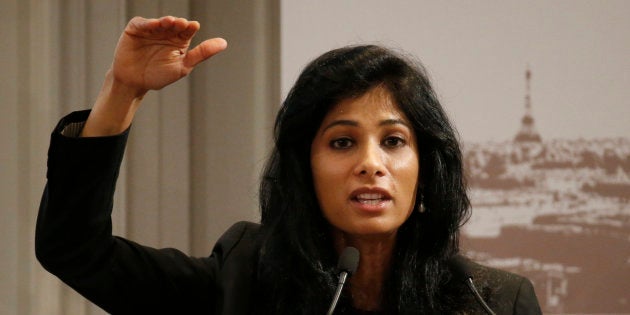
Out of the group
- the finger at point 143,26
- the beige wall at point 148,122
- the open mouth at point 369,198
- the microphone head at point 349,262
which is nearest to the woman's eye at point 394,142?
the open mouth at point 369,198

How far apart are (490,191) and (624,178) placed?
347mm

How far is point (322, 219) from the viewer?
1.69m

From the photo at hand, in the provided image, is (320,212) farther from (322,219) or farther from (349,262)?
(349,262)

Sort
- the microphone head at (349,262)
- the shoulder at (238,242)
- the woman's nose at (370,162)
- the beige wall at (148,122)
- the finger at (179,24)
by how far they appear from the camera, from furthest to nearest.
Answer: the beige wall at (148,122), the shoulder at (238,242), the woman's nose at (370,162), the microphone head at (349,262), the finger at (179,24)

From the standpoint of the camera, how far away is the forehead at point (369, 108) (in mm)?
1607

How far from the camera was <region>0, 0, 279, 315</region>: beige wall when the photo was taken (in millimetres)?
2258

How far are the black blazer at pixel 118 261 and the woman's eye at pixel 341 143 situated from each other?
0.24 metres

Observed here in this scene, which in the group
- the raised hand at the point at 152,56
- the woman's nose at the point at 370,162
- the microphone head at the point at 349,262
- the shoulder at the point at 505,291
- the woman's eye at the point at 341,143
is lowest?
the shoulder at the point at 505,291

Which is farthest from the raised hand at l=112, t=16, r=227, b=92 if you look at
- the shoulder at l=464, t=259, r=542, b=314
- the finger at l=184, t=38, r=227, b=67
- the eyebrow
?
the shoulder at l=464, t=259, r=542, b=314

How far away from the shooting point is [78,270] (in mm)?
1424

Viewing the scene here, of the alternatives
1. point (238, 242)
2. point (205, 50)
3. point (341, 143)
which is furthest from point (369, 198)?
point (205, 50)

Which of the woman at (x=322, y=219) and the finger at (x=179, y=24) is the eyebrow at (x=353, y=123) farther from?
the finger at (x=179, y=24)

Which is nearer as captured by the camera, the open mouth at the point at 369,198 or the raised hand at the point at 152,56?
the raised hand at the point at 152,56

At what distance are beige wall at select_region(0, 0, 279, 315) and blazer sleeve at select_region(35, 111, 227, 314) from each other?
0.82 m
